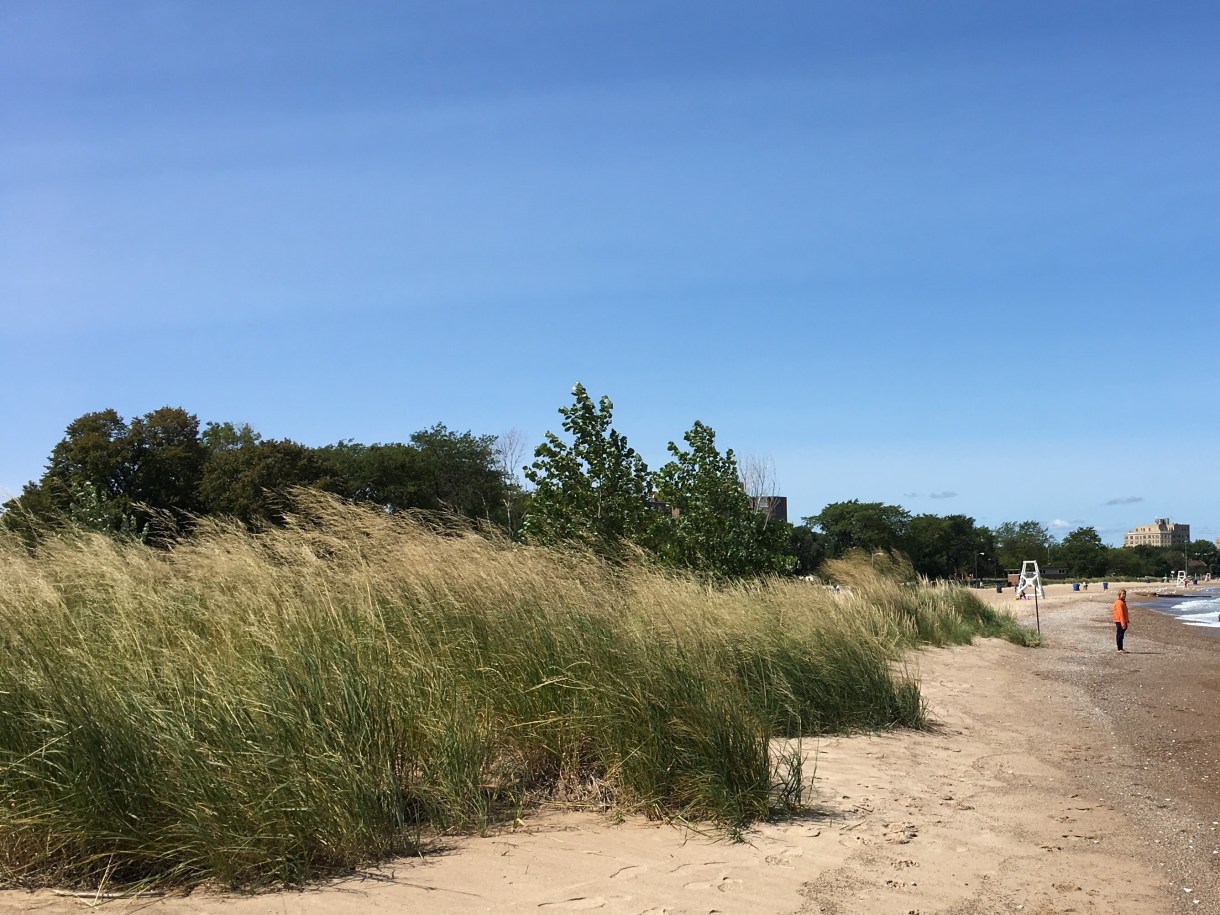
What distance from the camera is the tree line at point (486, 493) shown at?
1742 centimetres

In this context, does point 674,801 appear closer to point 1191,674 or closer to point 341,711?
point 341,711

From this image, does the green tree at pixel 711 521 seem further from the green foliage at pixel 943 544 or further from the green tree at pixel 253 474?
the green foliage at pixel 943 544

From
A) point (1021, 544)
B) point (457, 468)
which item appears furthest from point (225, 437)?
point (1021, 544)

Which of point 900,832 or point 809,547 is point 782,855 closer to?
point 900,832

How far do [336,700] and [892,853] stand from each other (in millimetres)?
3308

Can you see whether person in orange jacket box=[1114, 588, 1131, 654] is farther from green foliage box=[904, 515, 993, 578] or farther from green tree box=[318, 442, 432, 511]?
green foliage box=[904, 515, 993, 578]

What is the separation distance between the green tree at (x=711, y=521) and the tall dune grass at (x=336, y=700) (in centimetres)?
956

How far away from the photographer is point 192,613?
6.46m

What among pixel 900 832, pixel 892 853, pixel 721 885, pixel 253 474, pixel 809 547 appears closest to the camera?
pixel 721 885

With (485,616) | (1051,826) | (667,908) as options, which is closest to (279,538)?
(485,616)

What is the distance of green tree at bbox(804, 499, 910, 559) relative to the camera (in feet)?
315

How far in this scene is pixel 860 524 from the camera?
97.9 meters

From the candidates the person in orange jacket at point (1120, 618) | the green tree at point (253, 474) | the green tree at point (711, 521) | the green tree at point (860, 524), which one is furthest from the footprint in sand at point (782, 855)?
the green tree at point (860, 524)

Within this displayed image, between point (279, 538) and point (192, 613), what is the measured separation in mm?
1507
